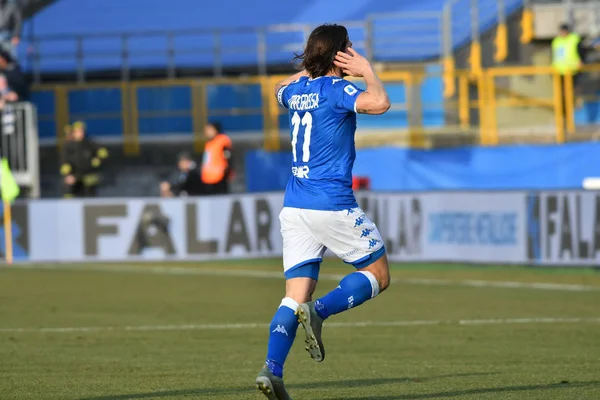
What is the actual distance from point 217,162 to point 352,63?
1655cm

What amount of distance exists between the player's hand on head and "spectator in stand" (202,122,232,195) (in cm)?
1619

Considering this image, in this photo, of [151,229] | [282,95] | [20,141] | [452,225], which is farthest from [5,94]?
[282,95]

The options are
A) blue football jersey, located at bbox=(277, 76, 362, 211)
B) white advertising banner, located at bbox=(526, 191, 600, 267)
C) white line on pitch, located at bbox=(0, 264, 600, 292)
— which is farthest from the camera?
white advertising banner, located at bbox=(526, 191, 600, 267)

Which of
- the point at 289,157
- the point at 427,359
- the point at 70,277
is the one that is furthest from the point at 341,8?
the point at 427,359

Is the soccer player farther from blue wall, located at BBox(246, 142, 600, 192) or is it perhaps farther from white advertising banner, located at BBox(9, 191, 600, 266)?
blue wall, located at BBox(246, 142, 600, 192)

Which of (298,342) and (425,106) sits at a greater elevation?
(425,106)

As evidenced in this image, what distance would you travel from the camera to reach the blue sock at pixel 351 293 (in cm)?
723

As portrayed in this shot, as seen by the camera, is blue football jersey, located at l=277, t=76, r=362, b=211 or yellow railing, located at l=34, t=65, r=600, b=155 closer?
blue football jersey, located at l=277, t=76, r=362, b=211

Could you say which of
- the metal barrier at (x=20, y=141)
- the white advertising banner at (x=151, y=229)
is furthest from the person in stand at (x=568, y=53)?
A: the metal barrier at (x=20, y=141)

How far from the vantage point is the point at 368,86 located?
7.04 metres

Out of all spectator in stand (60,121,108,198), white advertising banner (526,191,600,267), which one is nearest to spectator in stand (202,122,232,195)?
spectator in stand (60,121,108,198)

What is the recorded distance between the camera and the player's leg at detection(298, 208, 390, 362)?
7.17m

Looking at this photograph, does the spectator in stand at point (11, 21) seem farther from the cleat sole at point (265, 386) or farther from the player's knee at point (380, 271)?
the cleat sole at point (265, 386)

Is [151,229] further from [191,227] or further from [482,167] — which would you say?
[482,167]
